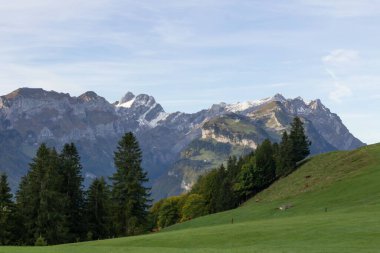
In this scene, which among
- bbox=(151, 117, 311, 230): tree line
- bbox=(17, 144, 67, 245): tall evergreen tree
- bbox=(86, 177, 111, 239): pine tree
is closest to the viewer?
bbox=(17, 144, 67, 245): tall evergreen tree

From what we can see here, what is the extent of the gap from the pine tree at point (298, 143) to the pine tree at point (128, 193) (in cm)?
5889

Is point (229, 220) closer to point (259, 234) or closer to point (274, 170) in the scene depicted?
point (259, 234)

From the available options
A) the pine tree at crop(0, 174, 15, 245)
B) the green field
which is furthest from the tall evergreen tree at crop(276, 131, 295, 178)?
the pine tree at crop(0, 174, 15, 245)

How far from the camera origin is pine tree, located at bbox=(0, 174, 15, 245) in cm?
6794

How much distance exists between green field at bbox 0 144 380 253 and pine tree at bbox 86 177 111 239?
12135mm

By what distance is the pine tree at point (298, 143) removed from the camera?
4974 inches

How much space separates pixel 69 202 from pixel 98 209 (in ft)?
19.4

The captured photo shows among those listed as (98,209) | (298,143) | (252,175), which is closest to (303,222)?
(98,209)

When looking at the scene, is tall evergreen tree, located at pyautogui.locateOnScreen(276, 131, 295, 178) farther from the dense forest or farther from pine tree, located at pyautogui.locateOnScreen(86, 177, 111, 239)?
pine tree, located at pyautogui.locateOnScreen(86, 177, 111, 239)

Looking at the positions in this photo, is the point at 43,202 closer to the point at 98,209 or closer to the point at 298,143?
the point at 98,209

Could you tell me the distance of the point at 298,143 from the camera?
12925cm

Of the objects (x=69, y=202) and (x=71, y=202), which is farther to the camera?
(x=71, y=202)

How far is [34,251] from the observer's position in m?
39.5

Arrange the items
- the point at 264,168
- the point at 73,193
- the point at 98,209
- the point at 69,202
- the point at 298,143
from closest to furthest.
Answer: the point at 69,202 → the point at 73,193 → the point at 98,209 → the point at 264,168 → the point at 298,143
